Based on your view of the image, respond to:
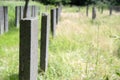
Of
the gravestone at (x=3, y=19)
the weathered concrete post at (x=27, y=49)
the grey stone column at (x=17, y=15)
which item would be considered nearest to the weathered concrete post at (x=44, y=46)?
the weathered concrete post at (x=27, y=49)

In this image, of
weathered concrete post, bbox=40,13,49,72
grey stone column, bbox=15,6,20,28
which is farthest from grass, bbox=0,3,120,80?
grey stone column, bbox=15,6,20,28

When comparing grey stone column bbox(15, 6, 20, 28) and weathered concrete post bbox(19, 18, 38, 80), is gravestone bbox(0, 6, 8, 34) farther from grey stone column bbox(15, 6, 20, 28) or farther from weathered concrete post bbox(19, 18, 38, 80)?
weathered concrete post bbox(19, 18, 38, 80)

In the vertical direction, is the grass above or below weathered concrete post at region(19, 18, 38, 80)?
below

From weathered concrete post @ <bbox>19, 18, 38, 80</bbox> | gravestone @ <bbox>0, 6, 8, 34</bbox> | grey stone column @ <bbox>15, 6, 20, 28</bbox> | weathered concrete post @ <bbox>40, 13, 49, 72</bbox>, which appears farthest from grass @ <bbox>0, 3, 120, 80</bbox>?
grey stone column @ <bbox>15, 6, 20, 28</bbox>

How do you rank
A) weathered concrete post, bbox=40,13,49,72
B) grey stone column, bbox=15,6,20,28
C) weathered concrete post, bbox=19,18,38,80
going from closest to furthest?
1. weathered concrete post, bbox=19,18,38,80
2. weathered concrete post, bbox=40,13,49,72
3. grey stone column, bbox=15,6,20,28

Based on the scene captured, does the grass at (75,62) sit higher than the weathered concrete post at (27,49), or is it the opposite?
the weathered concrete post at (27,49)

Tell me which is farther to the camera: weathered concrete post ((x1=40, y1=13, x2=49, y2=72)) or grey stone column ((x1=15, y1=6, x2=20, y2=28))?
grey stone column ((x1=15, y1=6, x2=20, y2=28))

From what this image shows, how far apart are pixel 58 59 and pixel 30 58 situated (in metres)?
3.00

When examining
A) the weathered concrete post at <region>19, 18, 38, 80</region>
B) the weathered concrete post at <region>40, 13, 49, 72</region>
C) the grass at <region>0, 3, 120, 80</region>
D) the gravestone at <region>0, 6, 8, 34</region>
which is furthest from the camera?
the gravestone at <region>0, 6, 8, 34</region>

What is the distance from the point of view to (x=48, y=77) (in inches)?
244

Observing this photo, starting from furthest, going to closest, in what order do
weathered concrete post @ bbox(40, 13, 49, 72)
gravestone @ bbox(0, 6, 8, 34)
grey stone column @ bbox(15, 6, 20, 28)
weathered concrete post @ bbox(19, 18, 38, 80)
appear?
grey stone column @ bbox(15, 6, 20, 28) → gravestone @ bbox(0, 6, 8, 34) → weathered concrete post @ bbox(40, 13, 49, 72) → weathered concrete post @ bbox(19, 18, 38, 80)

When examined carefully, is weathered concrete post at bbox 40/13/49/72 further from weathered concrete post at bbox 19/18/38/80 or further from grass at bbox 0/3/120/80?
weathered concrete post at bbox 19/18/38/80

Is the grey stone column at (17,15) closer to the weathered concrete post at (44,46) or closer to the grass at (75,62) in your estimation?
the grass at (75,62)

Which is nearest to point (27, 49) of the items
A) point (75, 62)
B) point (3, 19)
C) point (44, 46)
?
point (44, 46)
